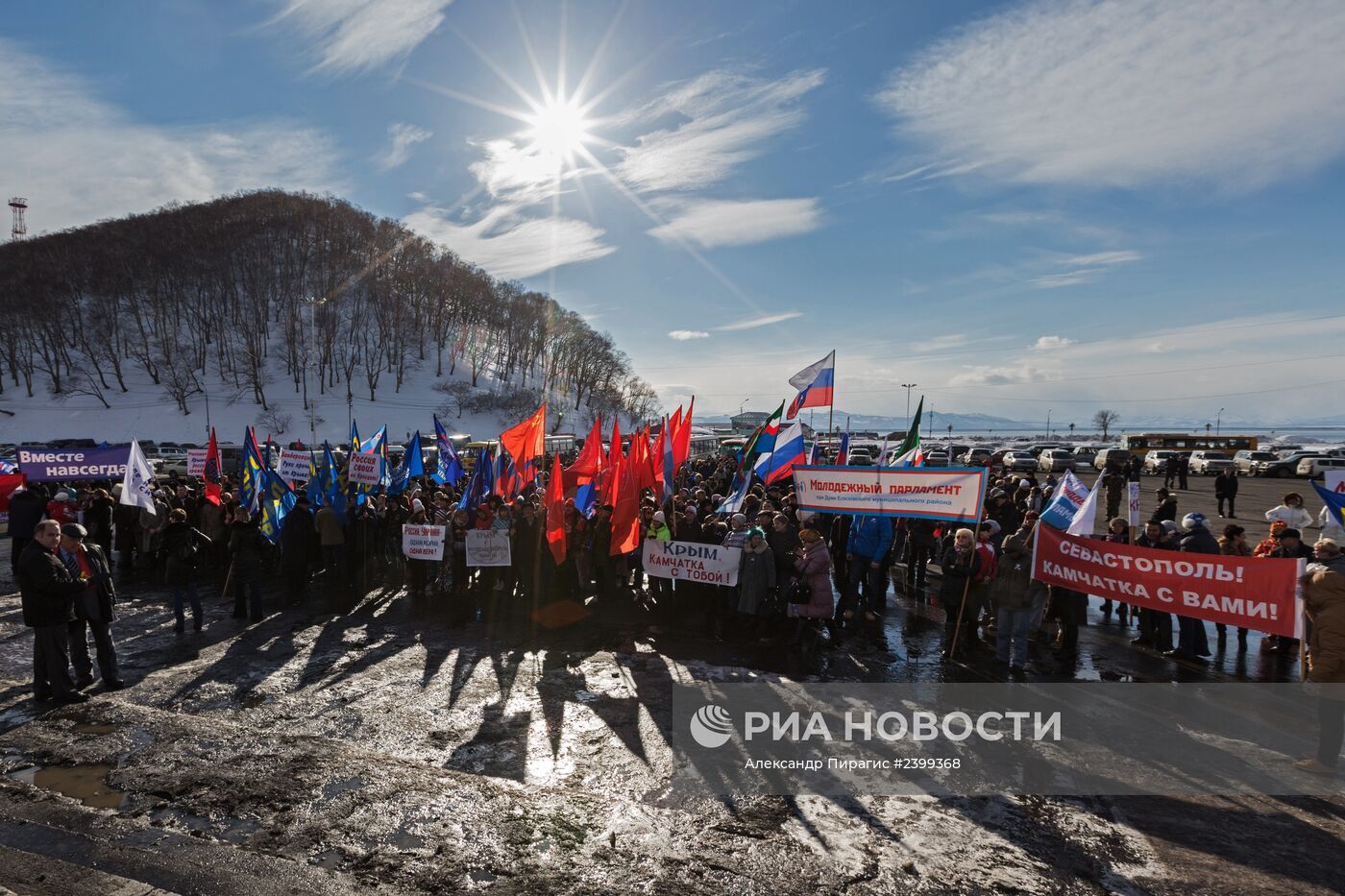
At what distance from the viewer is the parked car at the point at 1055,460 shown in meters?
45.2

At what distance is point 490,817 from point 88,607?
5.43 metres

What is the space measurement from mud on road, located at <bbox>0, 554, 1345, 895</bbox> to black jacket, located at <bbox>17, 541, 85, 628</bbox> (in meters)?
0.93

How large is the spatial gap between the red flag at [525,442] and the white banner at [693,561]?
3.82 meters

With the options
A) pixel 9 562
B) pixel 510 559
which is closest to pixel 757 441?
pixel 510 559

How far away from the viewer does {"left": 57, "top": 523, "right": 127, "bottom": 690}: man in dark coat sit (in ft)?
23.6

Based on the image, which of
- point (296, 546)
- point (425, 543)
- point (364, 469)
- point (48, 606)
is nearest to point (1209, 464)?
point (425, 543)

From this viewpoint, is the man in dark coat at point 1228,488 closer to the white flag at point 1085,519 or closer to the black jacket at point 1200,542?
the white flag at point 1085,519

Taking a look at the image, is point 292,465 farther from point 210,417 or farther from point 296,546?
point 210,417

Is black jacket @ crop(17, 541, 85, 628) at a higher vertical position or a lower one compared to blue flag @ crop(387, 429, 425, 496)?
lower

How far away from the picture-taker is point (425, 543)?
11391mm

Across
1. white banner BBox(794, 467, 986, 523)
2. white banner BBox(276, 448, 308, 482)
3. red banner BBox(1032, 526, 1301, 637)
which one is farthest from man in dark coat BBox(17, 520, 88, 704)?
red banner BBox(1032, 526, 1301, 637)

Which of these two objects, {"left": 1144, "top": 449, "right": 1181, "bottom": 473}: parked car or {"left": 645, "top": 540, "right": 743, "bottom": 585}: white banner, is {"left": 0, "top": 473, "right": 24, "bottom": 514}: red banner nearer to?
{"left": 645, "top": 540, "right": 743, "bottom": 585}: white banner

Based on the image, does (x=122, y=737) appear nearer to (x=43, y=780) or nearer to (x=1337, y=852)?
(x=43, y=780)

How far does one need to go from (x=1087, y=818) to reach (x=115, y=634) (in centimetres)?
1159
